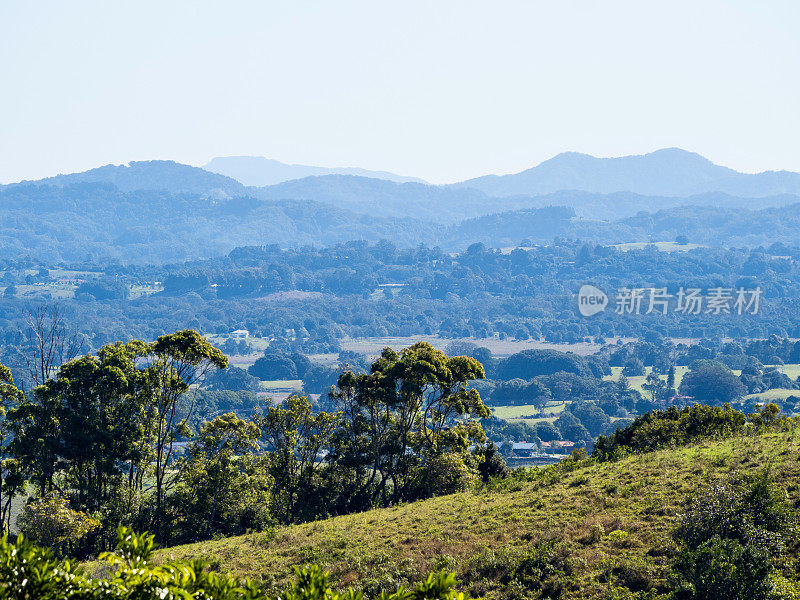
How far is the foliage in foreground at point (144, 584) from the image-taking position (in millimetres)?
7105

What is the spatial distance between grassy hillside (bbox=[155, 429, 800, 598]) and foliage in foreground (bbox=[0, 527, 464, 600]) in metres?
8.29

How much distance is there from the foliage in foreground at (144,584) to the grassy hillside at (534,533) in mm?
8286

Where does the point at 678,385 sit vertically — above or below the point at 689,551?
below

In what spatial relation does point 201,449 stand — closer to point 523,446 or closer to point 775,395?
point 523,446

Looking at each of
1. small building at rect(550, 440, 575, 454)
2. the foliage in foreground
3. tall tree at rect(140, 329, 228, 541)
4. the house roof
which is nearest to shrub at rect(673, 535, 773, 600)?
the foliage in foreground

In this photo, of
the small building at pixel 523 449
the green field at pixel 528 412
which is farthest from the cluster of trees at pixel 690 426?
the green field at pixel 528 412

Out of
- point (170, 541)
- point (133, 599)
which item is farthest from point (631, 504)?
point (170, 541)

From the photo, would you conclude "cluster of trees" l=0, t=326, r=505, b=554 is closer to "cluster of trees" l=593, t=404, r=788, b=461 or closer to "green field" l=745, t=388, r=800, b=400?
"cluster of trees" l=593, t=404, r=788, b=461

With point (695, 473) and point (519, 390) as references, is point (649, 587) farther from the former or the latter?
point (519, 390)

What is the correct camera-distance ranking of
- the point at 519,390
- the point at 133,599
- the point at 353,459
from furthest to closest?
1. the point at 519,390
2. the point at 353,459
3. the point at 133,599

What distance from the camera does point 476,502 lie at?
71.8 ft

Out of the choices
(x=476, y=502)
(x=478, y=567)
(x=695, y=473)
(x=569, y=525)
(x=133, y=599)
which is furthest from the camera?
(x=476, y=502)

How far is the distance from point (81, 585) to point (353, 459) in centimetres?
2272

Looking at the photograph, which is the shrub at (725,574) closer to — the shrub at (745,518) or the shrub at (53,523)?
the shrub at (745,518)
